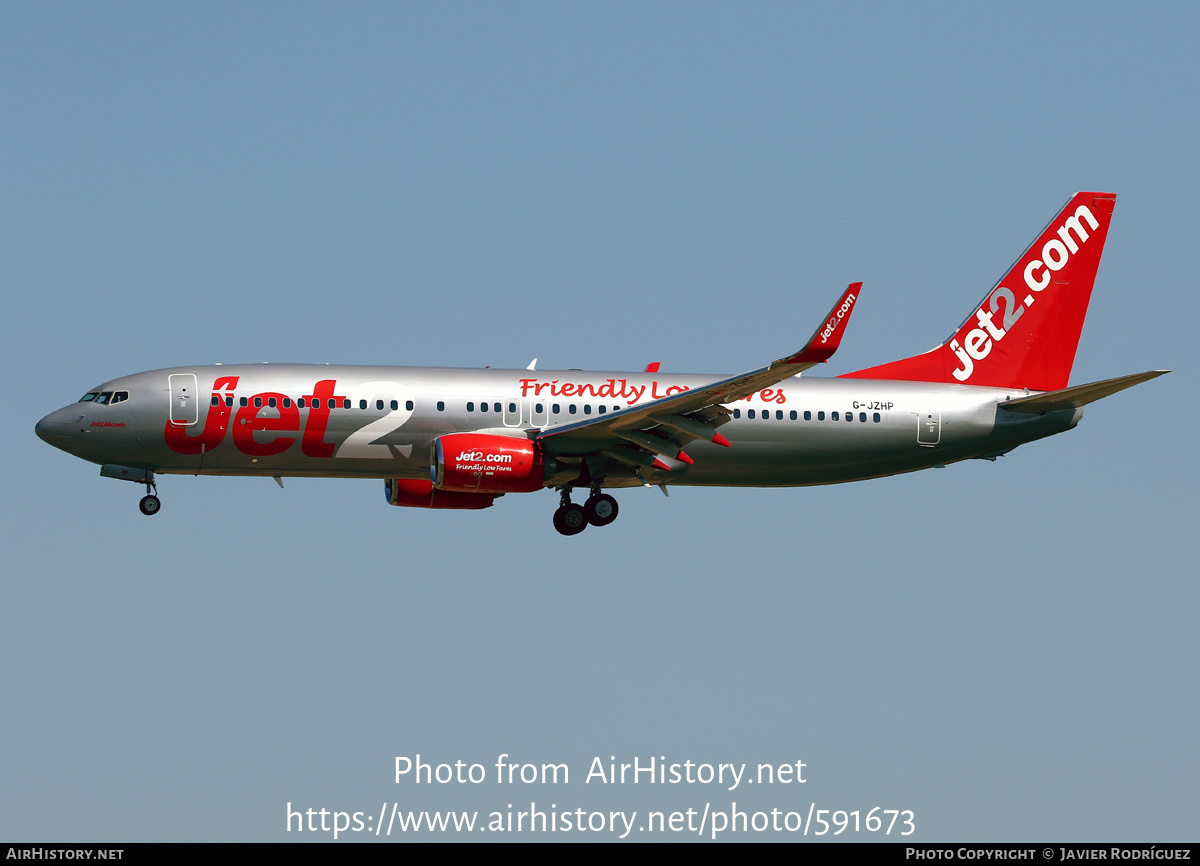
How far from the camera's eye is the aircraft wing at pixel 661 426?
137 feet

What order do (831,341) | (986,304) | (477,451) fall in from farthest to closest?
(986,304)
(477,451)
(831,341)

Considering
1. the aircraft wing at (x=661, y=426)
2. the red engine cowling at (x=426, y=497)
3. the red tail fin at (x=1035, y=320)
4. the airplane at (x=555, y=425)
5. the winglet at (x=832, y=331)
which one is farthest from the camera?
the red tail fin at (x=1035, y=320)

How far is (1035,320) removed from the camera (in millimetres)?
52031

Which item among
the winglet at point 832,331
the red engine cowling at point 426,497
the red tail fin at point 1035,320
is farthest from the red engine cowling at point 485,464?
the red tail fin at point 1035,320

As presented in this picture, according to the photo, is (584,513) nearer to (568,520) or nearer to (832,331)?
(568,520)

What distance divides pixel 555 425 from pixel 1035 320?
16.3 metres

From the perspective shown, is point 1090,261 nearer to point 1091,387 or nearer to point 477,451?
point 1091,387

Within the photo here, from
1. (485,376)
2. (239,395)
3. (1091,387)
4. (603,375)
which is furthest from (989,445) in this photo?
(239,395)

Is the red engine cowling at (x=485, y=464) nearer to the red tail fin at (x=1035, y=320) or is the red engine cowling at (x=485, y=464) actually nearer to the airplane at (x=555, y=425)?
the airplane at (x=555, y=425)

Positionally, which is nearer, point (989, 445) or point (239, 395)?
point (239, 395)

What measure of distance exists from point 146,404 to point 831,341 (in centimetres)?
1818

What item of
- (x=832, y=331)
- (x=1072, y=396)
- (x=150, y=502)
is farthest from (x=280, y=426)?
(x=1072, y=396)

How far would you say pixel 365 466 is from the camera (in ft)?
147

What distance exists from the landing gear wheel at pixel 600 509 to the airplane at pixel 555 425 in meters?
0.04
